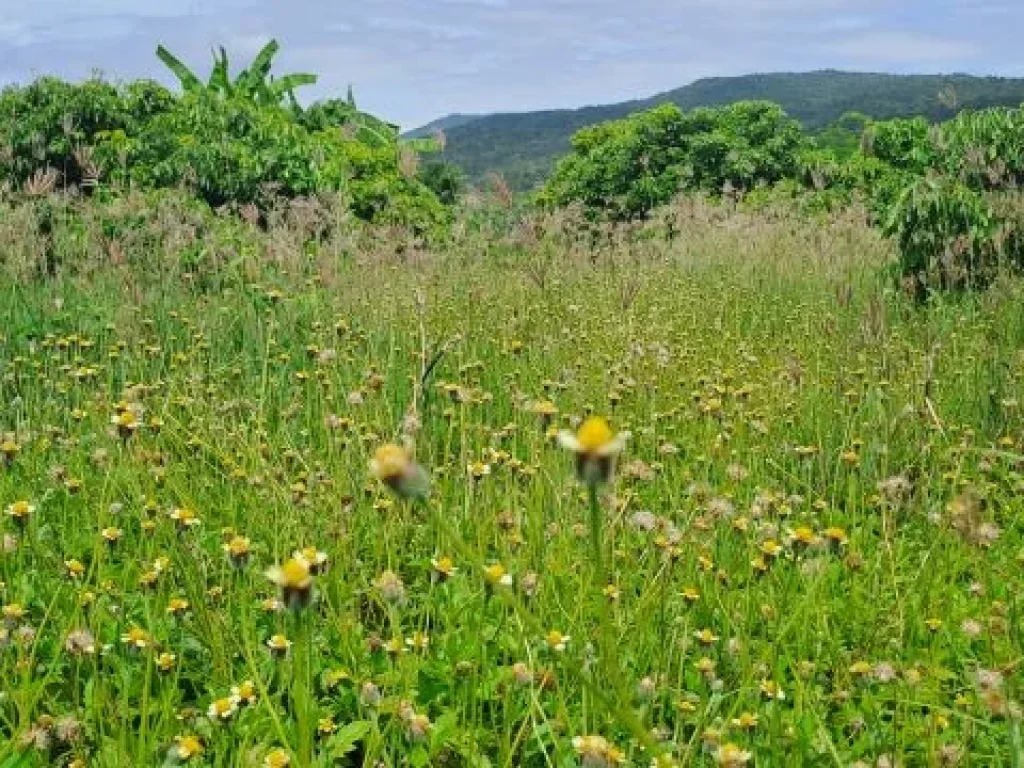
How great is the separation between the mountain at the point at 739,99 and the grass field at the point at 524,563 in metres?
45.6

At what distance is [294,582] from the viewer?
1007mm

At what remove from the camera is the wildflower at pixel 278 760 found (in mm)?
1735

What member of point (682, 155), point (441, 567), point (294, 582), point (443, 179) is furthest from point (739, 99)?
point (294, 582)

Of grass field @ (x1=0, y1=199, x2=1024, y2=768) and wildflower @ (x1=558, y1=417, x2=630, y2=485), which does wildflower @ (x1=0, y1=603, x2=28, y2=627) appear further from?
wildflower @ (x1=558, y1=417, x2=630, y2=485)

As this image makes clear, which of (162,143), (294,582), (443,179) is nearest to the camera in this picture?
(294,582)

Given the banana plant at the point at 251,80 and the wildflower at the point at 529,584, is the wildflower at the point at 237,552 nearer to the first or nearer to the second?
the wildflower at the point at 529,584

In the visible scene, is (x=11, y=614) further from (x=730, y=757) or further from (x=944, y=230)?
(x=944, y=230)

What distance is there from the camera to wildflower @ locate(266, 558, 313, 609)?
3.30ft

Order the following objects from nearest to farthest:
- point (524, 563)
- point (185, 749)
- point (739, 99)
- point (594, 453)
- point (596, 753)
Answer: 1. point (594, 453)
2. point (596, 753)
3. point (185, 749)
4. point (524, 563)
5. point (739, 99)

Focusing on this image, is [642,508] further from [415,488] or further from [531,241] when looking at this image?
[531,241]

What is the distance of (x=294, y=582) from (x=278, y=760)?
0.86 metres

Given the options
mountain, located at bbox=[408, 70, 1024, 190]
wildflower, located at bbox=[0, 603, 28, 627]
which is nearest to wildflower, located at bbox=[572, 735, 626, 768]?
wildflower, located at bbox=[0, 603, 28, 627]

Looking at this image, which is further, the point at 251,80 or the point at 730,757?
the point at 251,80

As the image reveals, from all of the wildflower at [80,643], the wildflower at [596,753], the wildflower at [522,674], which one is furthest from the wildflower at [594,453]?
the wildflower at [80,643]
